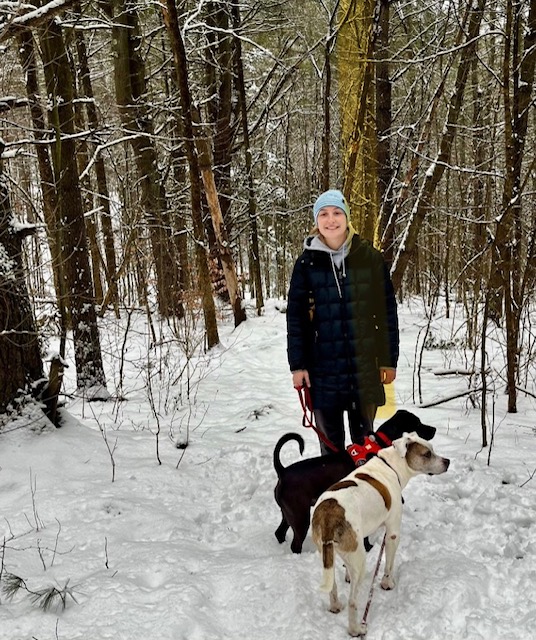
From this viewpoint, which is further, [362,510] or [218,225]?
[218,225]

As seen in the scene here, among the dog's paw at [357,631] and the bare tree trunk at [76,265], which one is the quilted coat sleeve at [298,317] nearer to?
the dog's paw at [357,631]

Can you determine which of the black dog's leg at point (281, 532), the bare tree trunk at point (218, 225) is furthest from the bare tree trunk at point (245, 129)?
the black dog's leg at point (281, 532)

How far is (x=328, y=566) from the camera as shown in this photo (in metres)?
2.53

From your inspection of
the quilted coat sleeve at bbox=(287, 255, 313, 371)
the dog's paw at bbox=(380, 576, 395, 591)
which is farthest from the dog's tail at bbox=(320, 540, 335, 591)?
the quilted coat sleeve at bbox=(287, 255, 313, 371)

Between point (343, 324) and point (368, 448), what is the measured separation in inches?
33.2

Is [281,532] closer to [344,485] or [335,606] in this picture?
[335,606]

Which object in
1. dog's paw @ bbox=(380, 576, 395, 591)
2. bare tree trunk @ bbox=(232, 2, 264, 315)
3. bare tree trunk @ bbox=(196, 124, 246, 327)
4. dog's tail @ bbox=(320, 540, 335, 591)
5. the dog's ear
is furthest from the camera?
bare tree trunk @ bbox=(232, 2, 264, 315)

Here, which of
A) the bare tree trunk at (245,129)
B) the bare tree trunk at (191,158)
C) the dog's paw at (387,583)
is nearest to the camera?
the dog's paw at (387,583)

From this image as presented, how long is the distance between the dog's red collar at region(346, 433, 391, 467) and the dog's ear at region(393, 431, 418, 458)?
0.15 m

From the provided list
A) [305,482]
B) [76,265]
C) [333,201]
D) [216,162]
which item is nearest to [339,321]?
[333,201]

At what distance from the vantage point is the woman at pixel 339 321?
3.45 meters

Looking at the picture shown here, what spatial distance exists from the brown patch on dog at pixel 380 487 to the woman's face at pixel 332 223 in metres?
1.53

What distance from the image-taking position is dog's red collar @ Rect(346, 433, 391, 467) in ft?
10.7

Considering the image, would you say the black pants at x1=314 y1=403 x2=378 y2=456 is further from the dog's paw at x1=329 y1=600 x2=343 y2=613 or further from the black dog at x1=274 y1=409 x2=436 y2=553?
the dog's paw at x1=329 y1=600 x2=343 y2=613
